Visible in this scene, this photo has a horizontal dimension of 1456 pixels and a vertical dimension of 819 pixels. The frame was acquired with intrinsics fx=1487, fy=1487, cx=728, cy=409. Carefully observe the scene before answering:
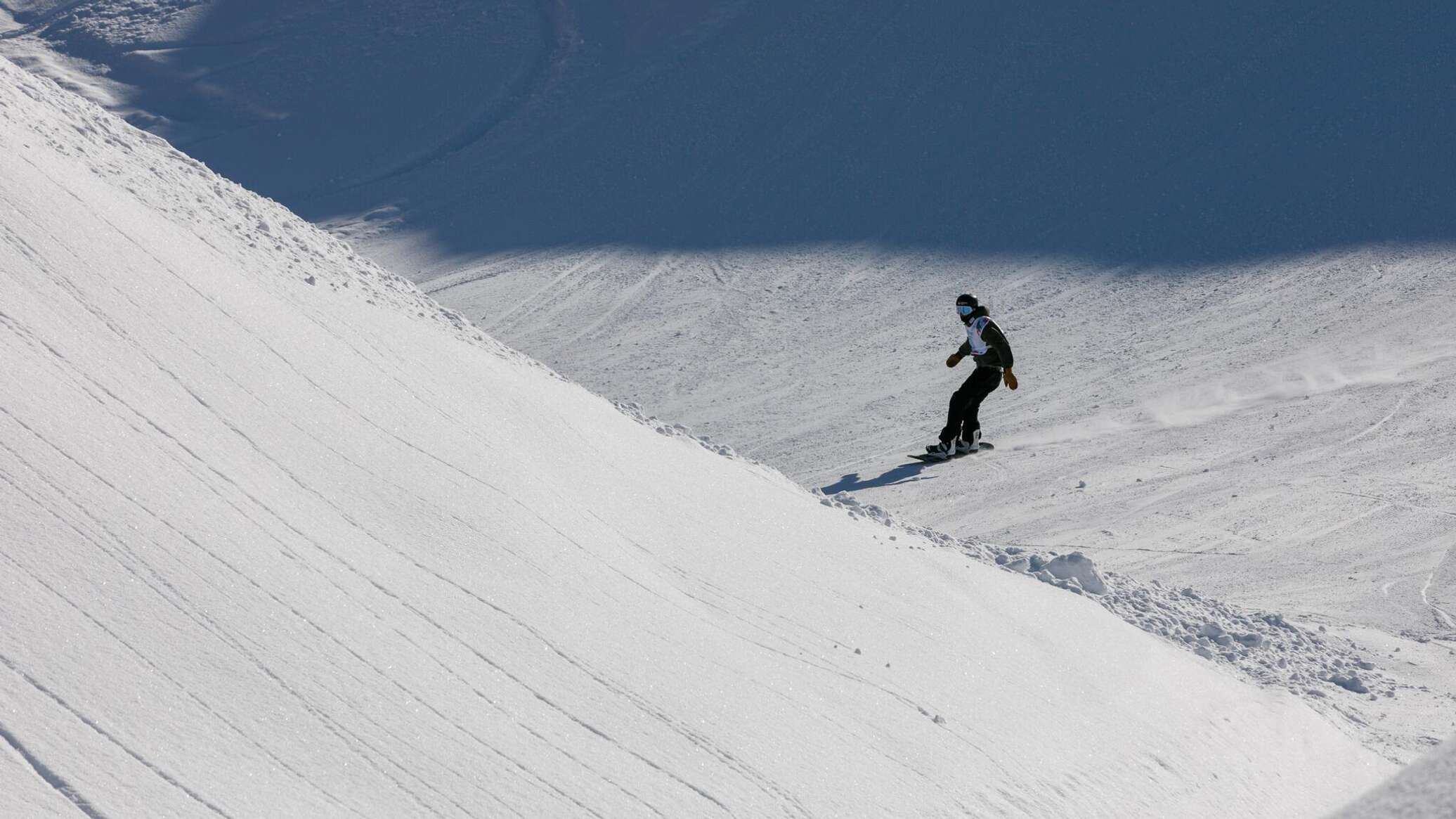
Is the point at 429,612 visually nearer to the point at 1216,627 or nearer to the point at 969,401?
the point at 1216,627

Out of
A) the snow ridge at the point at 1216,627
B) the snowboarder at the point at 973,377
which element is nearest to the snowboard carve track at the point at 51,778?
the snow ridge at the point at 1216,627

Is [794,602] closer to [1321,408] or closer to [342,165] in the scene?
[1321,408]

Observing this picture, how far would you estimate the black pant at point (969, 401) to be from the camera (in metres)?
10.6

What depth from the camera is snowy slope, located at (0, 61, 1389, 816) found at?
140 inches

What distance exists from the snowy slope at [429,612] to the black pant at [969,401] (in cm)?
402

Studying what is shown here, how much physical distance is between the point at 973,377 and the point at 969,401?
7.1 inches

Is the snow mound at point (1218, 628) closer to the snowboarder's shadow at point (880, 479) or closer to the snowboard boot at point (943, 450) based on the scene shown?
the snowboarder's shadow at point (880, 479)

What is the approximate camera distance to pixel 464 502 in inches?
193

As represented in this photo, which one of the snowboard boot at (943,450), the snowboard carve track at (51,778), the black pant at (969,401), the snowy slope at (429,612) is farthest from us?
the snowboard boot at (943,450)

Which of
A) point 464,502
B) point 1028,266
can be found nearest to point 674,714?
point 464,502

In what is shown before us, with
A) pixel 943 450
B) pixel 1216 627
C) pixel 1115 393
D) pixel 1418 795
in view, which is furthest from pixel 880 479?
pixel 1418 795

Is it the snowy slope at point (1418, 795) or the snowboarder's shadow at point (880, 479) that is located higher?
the snowy slope at point (1418, 795)

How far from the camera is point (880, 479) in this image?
10.5m

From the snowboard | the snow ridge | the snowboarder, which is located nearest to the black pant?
the snowboarder
